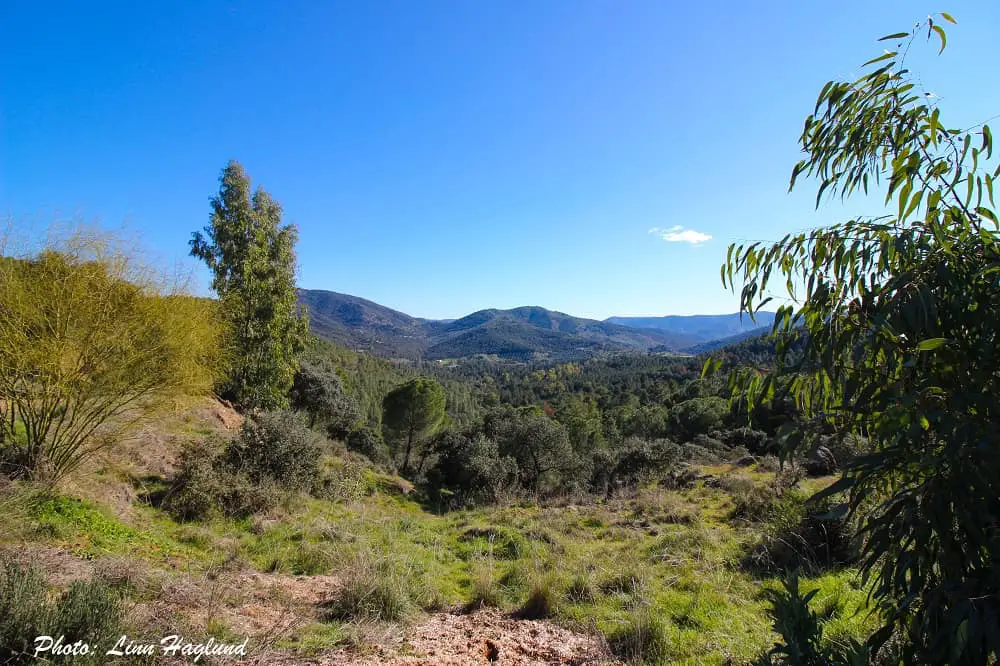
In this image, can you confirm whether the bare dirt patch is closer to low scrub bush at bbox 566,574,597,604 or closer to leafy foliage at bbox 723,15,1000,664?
low scrub bush at bbox 566,574,597,604

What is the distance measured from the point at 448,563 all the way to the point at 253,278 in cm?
1198

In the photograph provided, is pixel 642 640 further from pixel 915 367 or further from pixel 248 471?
pixel 248 471

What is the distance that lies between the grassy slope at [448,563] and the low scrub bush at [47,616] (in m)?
0.65

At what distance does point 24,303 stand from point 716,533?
12.3 meters

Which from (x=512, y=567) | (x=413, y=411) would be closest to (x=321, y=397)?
(x=413, y=411)

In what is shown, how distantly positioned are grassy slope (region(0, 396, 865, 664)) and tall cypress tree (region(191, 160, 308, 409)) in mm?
6317

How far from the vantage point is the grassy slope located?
13.1 ft

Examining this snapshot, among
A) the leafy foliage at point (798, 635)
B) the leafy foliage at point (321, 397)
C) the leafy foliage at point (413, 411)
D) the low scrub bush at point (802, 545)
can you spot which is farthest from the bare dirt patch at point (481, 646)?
the leafy foliage at point (413, 411)

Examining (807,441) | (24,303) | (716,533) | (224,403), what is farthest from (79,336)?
(224,403)

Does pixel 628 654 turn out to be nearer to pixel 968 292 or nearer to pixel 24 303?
pixel 968 292

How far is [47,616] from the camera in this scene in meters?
2.73

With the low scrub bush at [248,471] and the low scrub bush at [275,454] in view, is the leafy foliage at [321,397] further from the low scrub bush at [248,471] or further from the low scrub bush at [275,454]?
the low scrub bush at [275,454]

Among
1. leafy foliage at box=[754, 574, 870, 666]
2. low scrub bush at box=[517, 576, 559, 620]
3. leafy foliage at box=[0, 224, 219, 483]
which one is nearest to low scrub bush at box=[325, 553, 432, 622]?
low scrub bush at box=[517, 576, 559, 620]

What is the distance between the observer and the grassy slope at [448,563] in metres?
3.98
